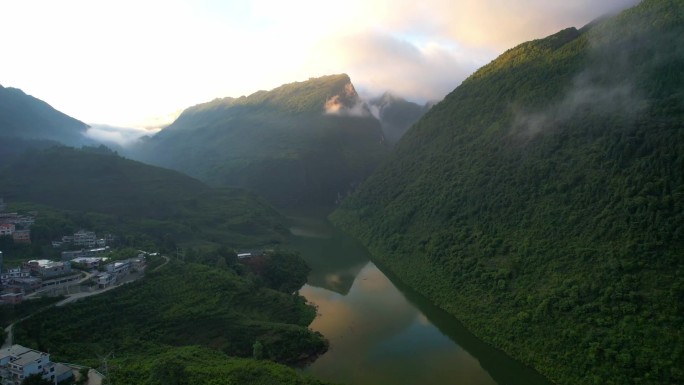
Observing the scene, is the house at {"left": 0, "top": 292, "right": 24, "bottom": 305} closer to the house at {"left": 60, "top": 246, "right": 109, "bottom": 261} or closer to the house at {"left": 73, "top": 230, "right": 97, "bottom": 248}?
the house at {"left": 60, "top": 246, "right": 109, "bottom": 261}

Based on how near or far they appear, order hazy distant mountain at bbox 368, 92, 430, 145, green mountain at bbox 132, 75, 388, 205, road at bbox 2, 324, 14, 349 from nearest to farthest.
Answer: road at bbox 2, 324, 14, 349
green mountain at bbox 132, 75, 388, 205
hazy distant mountain at bbox 368, 92, 430, 145

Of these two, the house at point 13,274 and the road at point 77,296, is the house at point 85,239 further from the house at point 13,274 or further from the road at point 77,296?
the house at point 13,274

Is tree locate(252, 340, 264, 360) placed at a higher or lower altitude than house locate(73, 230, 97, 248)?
lower

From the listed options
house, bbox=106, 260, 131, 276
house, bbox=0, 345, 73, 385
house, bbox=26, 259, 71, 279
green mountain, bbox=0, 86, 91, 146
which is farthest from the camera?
green mountain, bbox=0, 86, 91, 146

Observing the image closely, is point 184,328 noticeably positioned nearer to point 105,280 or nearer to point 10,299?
point 105,280

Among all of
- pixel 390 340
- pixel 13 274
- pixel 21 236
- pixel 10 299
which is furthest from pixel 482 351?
pixel 21 236

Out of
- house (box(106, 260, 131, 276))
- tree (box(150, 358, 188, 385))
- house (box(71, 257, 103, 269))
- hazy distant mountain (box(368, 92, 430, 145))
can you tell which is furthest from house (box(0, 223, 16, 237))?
hazy distant mountain (box(368, 92, 430, 145))

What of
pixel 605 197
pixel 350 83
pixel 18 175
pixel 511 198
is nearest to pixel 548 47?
pixel 511 198
